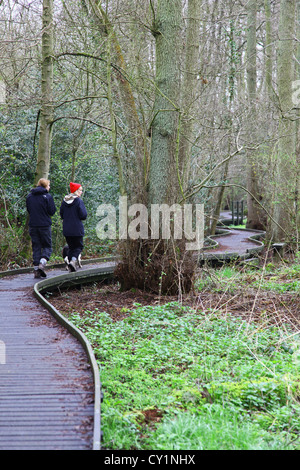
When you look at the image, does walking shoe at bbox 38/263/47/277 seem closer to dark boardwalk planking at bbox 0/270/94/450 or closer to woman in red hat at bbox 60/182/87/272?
woman in red hat at bbox 60/182/87/272

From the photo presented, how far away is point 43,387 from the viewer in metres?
4.72

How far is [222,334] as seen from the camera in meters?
7.25

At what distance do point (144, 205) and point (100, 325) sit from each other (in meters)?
3.07

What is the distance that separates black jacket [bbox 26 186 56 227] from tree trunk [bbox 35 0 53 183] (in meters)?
2.79

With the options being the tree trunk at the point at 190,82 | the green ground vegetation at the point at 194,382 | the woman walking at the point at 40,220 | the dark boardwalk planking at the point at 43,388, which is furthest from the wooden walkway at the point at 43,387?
the tree trunk at the point at 190,82

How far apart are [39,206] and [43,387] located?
6190 mm

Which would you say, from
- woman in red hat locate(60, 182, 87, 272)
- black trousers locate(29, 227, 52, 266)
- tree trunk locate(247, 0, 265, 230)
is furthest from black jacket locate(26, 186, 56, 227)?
tree trunk locate(247, 0, 265, 230)

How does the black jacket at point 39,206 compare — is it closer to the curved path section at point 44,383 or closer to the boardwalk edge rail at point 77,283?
the boardwalk edge rail at point 77,283

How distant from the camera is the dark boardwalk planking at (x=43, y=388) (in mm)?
3803

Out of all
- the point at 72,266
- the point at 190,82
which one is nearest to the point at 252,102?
the point at 190,82

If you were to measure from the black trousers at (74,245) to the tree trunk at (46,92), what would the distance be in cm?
291

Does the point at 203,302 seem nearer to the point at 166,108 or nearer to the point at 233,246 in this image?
the point at 166,108

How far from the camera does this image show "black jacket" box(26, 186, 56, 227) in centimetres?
1043

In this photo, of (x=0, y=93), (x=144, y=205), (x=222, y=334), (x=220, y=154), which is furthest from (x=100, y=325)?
(x=220, y=154)
